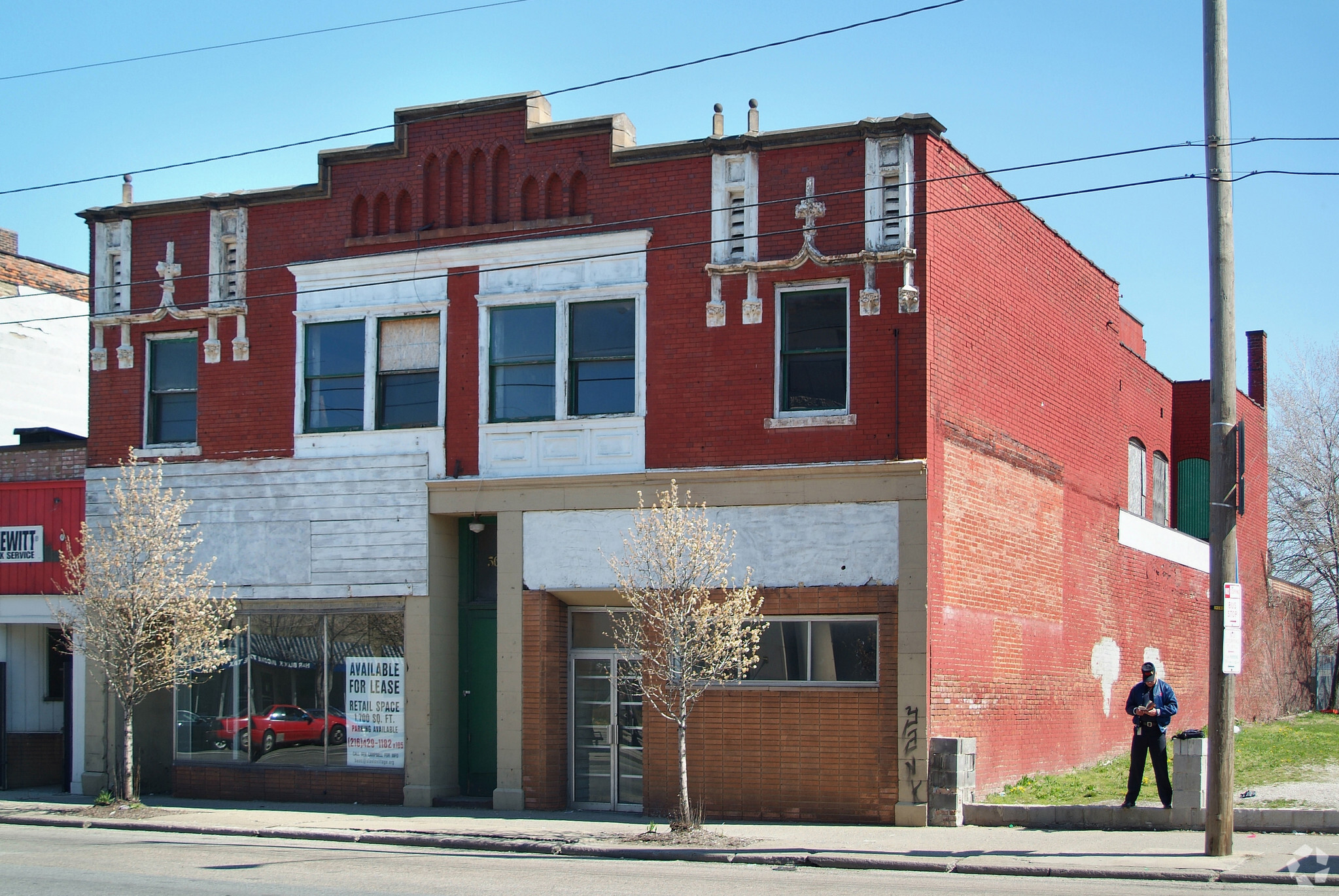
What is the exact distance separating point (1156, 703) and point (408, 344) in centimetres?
1079

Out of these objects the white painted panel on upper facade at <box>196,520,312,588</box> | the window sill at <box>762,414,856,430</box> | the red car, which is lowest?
the red car

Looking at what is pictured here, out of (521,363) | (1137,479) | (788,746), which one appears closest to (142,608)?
(521,363)

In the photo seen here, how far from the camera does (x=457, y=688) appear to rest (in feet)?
63.1

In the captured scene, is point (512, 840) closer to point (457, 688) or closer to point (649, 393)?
point (457, 688)

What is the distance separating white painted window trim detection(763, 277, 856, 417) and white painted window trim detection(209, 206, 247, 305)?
8.11 metres

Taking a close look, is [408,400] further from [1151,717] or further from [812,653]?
[1151,717]

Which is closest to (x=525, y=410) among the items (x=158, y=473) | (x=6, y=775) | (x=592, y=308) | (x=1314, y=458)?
Answer: (x=592, y=308)

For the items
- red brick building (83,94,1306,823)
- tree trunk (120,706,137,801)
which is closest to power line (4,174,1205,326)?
red brick building (83,94,1306,823)

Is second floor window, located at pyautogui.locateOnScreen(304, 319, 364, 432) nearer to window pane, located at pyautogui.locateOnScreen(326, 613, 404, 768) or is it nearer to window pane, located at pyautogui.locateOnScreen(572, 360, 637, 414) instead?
window pane, located at pyautogui.locateOnScreen(326, 613, 404, 768)

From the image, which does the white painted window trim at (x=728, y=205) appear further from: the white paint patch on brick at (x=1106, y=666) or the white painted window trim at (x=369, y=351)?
the white paint patch on brick at (x=1106, y=666)

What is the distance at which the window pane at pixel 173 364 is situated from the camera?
67.7ft

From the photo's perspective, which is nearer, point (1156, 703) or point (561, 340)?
point (1156, 703)

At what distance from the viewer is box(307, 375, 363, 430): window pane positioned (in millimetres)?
19547

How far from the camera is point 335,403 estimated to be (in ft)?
64.6
